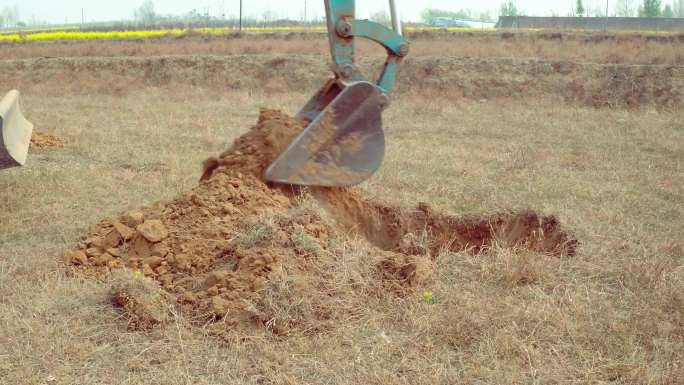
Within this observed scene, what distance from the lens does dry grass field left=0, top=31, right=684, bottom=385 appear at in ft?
10.9

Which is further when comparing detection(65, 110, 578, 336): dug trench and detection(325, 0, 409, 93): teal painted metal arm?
detection(325, 0, 409, 93): teal painted metal arm

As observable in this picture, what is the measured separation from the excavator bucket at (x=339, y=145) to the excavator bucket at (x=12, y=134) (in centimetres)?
218

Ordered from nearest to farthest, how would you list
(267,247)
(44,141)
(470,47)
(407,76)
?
(267,247), (44,141), (407,76), (470,47)

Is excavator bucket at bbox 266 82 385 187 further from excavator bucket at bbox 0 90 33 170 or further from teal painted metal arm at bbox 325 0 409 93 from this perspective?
excavator bucket at bbox 0 90 33 170

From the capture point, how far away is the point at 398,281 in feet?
13.4

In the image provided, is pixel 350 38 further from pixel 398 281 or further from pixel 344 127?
pixel 398 281

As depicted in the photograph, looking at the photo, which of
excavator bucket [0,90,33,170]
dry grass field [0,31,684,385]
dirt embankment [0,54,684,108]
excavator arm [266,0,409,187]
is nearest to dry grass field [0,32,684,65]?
dirt embankment [0,54,684,108]

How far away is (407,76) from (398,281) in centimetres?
1579

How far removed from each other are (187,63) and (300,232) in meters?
18.6

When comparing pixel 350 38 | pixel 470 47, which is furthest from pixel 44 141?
pixel 470 47

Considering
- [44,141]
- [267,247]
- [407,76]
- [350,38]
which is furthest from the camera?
[407,76]

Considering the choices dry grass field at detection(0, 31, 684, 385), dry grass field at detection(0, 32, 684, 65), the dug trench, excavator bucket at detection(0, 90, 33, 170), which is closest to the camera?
dry grass field at detection(0, 31, 684, 385)

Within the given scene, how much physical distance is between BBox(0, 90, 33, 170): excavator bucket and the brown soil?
1.85 m

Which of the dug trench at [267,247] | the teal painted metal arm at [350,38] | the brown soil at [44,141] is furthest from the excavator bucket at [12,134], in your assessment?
the teal painted metal arm at [350,38]
